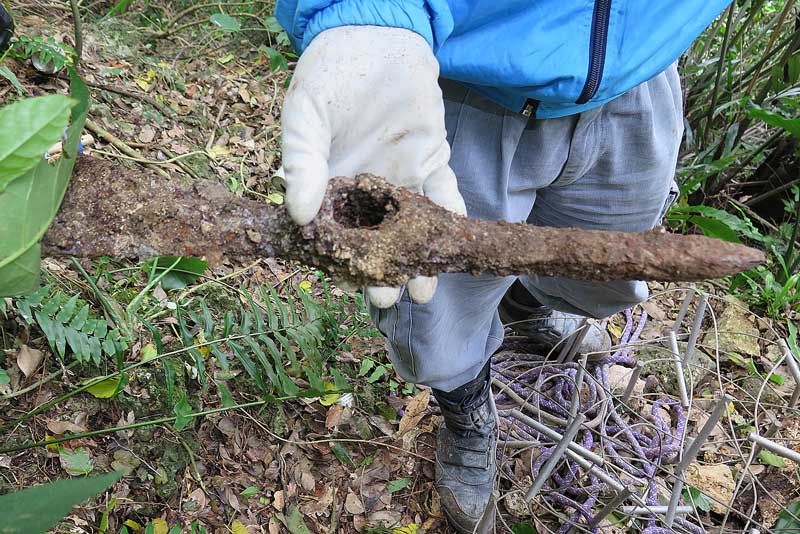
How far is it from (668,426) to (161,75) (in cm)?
242

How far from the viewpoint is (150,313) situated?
1.63 meters

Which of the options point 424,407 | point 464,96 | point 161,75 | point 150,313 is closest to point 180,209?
point 464,96

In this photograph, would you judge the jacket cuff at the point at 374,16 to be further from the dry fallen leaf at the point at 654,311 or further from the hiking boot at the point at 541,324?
the dry fallen leaf at the point at 654,311

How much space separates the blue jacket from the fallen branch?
34 centimetres

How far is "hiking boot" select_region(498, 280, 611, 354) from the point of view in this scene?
2064 millimetres

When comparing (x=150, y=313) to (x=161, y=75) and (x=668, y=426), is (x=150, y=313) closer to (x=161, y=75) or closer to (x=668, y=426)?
(x=161, y=75)

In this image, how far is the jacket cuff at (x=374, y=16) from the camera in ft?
3.36

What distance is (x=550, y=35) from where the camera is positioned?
1.08m

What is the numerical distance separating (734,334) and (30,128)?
92.6 inches

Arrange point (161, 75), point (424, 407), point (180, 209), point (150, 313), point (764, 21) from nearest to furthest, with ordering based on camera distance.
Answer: point (180, 209) → point (150, 313) → point (424, 407) → point (161, 75) → point (764, 21)

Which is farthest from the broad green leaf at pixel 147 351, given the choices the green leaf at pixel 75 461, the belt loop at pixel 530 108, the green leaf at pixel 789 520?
the green leaf at pixel 789 520

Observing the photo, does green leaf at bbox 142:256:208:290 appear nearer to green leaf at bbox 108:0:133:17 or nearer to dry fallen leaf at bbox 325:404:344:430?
dry fallen leaf at bbox 325:404:344:430

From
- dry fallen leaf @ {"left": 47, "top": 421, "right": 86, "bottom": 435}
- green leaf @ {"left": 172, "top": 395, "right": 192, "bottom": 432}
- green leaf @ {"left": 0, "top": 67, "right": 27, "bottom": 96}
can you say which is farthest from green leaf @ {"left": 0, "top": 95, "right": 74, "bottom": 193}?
green leaf @ {"left": 0, "top": 67, "right": 27, "bottom": 96}

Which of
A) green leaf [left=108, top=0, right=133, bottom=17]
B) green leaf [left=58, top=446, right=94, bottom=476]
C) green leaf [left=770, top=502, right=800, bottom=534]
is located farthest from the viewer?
green leaf [left=108, top=0, right=133, bottom=17]
